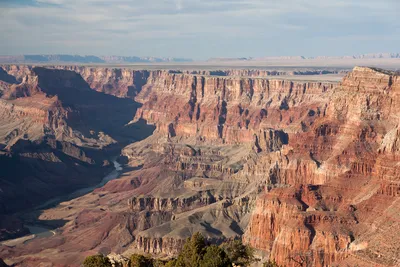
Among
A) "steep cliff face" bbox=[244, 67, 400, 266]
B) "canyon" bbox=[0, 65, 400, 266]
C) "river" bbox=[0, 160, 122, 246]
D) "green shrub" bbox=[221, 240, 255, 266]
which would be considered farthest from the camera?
"river" bbox=[0, 160, 122, 246]

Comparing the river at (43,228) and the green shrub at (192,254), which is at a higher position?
the green shrub at (192,254)

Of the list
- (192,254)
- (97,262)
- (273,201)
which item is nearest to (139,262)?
(97,262)

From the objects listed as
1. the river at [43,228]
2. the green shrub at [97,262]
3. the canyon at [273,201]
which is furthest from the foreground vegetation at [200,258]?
the river at [43,228]

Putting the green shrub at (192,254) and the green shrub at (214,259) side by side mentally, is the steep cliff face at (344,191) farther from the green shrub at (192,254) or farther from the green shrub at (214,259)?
the green shrub at (192,254)

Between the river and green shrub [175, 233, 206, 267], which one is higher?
green shrub [175, 233, 206, 267]

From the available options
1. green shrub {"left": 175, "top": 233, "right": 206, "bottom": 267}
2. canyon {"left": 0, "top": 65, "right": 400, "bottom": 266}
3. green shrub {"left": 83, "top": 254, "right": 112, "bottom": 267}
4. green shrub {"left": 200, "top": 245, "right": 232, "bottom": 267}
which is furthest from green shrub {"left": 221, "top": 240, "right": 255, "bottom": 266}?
green shrub {"left": 83, "top": 254, "right": 112, "bottom": 267}

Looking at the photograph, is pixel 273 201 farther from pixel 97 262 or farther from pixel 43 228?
pixel 43 228

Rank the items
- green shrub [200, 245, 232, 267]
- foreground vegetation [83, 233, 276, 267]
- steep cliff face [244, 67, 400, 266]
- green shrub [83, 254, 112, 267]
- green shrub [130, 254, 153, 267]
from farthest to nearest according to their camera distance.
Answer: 1. steep cliff face [244, 67, 400, 266]
2. green shrub [130, 254, 153, 267]
3. green shrub [83, 254, 112, 267]
4. foreground vegetation [83, 233, 276, 267]
5. green shrub [200, 245, 232, 267]

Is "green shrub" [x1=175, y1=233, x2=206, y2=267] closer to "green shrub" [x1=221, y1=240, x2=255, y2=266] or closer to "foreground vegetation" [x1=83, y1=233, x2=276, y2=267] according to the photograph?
"foreground vegetation" [x1=83, y1=233, x2=276, y2=267]

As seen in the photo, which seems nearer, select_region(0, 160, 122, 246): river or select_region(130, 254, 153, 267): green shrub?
select_region(130, 254, 153, 267): green shrub
